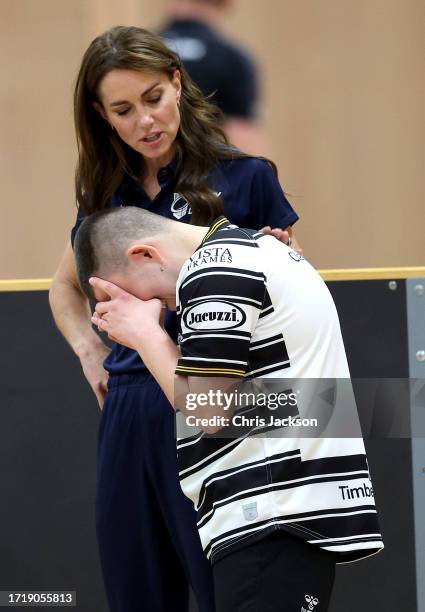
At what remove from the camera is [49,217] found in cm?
412

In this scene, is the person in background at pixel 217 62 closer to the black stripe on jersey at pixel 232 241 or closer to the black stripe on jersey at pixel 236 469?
the black stripe on jersey at pixel 232 241

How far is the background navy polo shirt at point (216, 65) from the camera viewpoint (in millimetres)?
2633

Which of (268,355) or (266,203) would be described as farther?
(266,203)

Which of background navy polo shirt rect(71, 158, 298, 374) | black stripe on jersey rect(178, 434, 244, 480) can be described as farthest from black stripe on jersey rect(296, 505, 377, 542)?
background navy polo shirt rect(71, 158, 298, 374)

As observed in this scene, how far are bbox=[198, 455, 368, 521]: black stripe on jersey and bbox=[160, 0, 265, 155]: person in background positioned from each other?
1.35 metres

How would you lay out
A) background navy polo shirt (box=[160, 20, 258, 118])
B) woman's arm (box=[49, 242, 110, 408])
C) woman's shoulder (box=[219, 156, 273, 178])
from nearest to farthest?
woman's shoulder (box=[219, 156, 273, 178]) < woman's arm (box=[49, 242, 110, 408]) < background navy polo shirt (box=[160, 20, 258, 118])

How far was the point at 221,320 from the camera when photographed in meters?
1.36

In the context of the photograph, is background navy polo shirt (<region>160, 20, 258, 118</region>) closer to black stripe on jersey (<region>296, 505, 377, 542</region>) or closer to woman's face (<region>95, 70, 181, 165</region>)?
woman's face (<region>95, 70, 181, 165</region>)

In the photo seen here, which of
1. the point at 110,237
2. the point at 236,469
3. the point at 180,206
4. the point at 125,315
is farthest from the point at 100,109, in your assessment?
the point at 236,469

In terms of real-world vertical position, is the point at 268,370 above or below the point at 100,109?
below

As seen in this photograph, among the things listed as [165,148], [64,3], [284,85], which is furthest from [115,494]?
[64,3]

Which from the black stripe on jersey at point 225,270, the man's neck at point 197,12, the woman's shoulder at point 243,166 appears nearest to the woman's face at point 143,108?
the woman's shoulder at point 243,166

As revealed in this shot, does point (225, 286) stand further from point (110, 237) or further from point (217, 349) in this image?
point (110, 237)

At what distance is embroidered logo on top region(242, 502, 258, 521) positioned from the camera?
1383 millimetres
